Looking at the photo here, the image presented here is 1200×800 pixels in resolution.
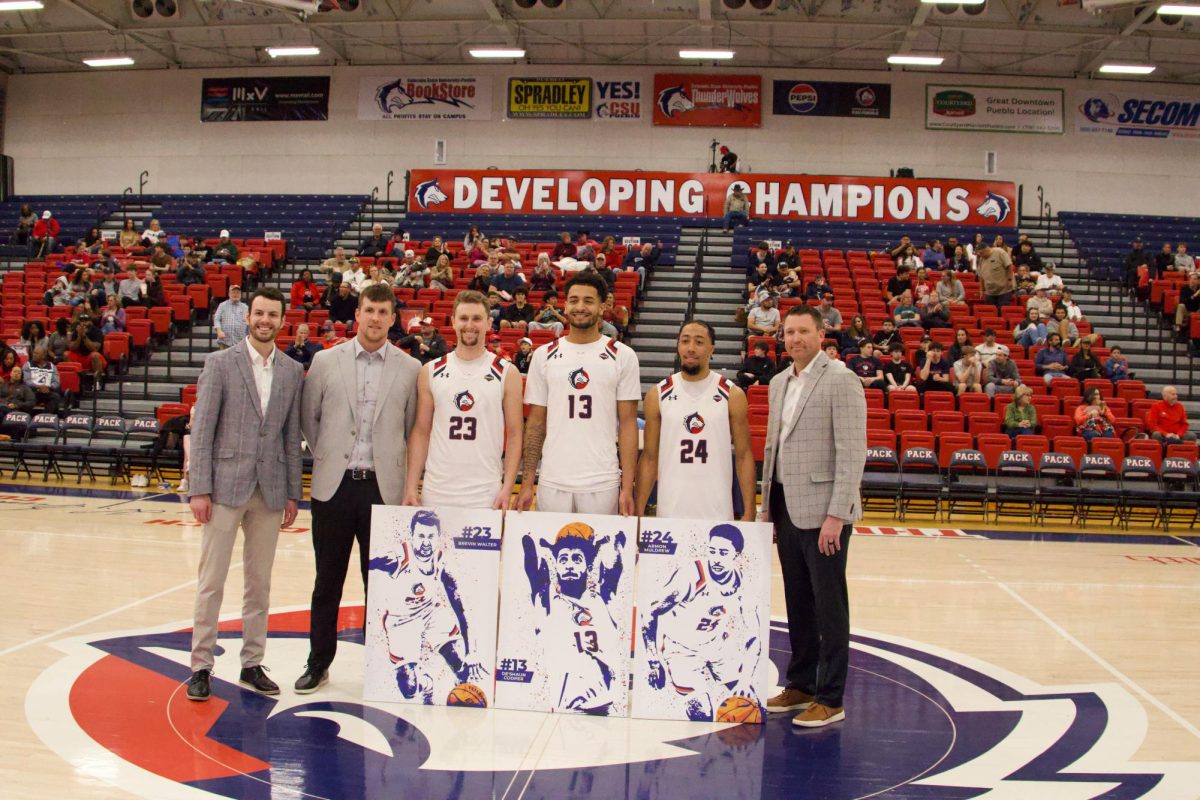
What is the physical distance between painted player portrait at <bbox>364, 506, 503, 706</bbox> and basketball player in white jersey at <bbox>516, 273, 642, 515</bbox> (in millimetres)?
335

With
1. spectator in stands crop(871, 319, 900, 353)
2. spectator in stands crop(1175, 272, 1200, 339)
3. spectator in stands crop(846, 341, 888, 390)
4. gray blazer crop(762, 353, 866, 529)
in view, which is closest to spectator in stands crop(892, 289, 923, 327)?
spectator in stands crop(871, 319, 900, 353)

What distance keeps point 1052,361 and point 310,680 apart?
12140 millimetres

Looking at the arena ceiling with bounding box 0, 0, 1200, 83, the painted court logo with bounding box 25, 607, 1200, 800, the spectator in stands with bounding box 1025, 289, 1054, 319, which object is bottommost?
the painted court logo with bounding box 25, 607, 1200, 800

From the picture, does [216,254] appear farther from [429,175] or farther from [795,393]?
[795,393]

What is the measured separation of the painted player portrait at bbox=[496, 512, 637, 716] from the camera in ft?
15.5

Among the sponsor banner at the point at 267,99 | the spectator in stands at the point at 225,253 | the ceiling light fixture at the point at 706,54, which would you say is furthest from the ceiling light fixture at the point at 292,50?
the ceiling light fixture at the point at 706,54

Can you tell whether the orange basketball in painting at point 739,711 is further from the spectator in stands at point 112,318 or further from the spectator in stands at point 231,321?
the spectator in stands at point 112,318

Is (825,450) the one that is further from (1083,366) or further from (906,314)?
(906,314)

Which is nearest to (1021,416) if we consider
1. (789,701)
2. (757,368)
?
(757,368)

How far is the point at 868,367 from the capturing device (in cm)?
1354

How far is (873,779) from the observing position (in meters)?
4.02

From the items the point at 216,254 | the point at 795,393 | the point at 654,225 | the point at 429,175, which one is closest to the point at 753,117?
the point at 654,225

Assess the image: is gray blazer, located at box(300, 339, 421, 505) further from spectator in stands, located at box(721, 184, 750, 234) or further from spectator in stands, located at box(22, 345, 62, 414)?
spectator in stands, located at box(721, 184, 750, 234)

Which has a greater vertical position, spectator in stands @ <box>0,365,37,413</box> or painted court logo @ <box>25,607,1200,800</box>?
spectator in stands @ <box>0,365,37,413</box>
